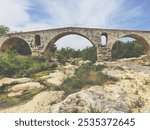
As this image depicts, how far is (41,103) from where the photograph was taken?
59.7ft

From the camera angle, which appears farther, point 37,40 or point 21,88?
point 37,40

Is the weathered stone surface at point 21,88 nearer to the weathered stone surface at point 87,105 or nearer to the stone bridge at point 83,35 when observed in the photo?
the weathered stone surface at point 87,105

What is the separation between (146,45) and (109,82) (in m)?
33.4

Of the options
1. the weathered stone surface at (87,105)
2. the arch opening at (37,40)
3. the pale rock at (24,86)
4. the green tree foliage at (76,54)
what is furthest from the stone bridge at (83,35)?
the weathered stone surface at (87,105)

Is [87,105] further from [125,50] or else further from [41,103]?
[125,50]

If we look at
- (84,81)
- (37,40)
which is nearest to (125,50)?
(37,40)

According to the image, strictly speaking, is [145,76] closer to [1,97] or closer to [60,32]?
[1,97]

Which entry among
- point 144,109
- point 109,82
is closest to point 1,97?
point 109,82

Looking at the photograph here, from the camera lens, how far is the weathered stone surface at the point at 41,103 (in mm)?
17331

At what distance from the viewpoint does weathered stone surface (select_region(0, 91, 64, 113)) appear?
17.3 metres

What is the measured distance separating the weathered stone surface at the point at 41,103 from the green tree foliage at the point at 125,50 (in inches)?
1739

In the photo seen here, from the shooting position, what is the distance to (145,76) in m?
25.8

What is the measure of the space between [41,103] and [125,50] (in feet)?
159

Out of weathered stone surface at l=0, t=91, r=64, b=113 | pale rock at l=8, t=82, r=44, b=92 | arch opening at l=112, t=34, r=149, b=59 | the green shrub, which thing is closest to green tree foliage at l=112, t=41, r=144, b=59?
arch opening at l=112, t=34, r=149, b=59
